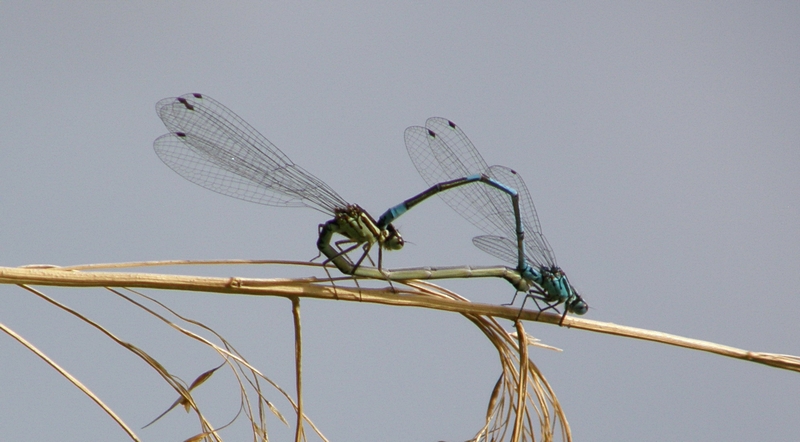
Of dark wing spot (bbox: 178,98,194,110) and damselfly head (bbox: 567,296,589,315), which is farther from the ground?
dark wing spot (bbox: 178,98,194,110)

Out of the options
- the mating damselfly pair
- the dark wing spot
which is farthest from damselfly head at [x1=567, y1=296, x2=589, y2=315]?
the dark wing spot

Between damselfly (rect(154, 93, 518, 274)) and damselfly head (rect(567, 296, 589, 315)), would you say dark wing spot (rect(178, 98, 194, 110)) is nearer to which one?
damselfly (rect(154, 93, 518, 274))

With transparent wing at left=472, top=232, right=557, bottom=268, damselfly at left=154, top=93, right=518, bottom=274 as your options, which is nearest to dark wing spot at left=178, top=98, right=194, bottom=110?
damselfly at left=154, top=93, right=518, bottom=274

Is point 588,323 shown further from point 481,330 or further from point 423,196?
point 423,196

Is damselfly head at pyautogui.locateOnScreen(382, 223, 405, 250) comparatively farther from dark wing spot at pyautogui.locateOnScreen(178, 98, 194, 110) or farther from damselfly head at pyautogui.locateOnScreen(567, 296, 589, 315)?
dark wing spot at pyautogui.locateOnScreen(178, 98, 194, 110)

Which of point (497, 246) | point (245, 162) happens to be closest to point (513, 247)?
point (497, 246)

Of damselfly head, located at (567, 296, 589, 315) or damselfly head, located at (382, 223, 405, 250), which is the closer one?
damselfly head, located at (382, 223, 405, 250)

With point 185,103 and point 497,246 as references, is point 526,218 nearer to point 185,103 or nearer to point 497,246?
point 497,246

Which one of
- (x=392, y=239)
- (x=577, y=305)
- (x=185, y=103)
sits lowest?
(x=577, y=305)

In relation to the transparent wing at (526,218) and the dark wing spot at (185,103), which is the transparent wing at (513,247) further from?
the dark wing spot at (185,103)

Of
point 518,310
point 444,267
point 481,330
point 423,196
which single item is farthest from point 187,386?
point 423,196

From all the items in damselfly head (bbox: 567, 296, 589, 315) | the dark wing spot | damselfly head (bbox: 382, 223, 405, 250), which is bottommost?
damselfly head (bbox: 567, 296, 589, 315)
